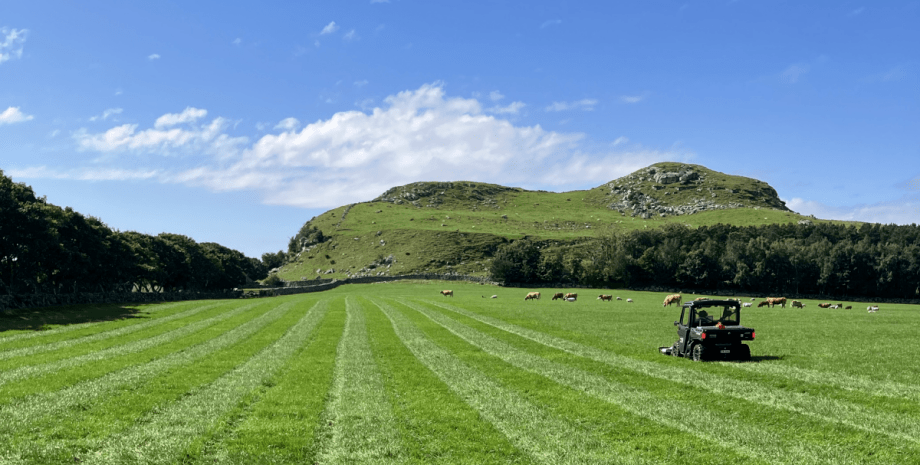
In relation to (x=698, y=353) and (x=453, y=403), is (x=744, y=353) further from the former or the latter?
(x=453, y=403)

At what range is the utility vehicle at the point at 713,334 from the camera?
23.5 meters

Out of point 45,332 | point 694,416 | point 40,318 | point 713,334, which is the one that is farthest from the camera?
point 40,318

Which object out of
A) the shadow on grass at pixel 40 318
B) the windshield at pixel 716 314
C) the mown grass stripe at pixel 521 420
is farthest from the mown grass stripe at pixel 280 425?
the shadow on grass at pixel 40 318

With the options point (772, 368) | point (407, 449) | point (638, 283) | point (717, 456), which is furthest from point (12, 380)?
point (638, 283)

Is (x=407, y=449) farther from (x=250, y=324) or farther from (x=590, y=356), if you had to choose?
(x=250, y=324)

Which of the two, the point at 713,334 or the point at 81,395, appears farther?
the point at 713,334

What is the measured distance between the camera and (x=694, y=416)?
1423 cm

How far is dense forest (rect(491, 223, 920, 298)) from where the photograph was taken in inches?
5094

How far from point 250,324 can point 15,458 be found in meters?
34.1

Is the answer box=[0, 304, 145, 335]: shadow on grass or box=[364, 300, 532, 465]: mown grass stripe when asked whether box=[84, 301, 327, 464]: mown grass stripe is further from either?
box=[0, 304, 145, 335]: shadow on grass

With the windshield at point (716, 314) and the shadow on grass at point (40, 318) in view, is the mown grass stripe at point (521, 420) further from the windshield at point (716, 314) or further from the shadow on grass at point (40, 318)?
the shadow on grass at point (40, 318)

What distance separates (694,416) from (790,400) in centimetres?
389

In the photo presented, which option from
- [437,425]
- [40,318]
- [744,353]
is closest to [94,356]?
[437,425]

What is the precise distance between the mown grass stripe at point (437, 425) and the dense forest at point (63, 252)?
58.4 m
